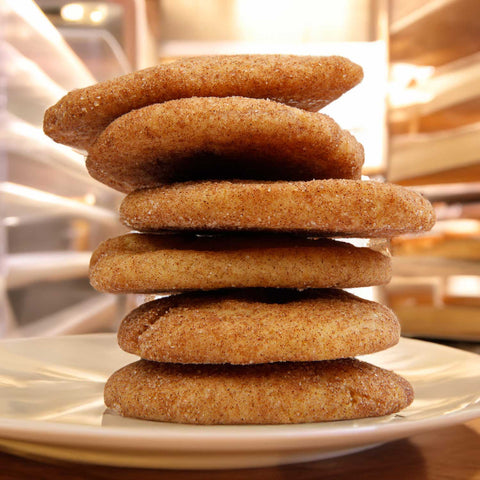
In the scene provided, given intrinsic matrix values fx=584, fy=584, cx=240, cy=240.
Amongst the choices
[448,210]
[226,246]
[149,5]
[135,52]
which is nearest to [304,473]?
[226,246]

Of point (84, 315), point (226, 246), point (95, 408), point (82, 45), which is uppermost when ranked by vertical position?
point (82, 45)

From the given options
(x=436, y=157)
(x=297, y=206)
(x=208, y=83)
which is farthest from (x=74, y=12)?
(x=297, y=206)

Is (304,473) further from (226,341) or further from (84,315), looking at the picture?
(84,315)

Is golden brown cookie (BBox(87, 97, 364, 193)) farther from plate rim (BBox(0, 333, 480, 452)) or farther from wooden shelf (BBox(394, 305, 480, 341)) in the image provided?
wooden shelf (BBox(394, 305, 480, 341))

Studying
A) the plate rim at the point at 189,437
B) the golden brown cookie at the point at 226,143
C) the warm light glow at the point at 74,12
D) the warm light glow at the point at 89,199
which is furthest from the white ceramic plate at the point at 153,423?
the warm light glow at the point at 74,12

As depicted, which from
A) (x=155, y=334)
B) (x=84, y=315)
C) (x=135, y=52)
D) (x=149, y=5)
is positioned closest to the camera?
(x=155, y=334)

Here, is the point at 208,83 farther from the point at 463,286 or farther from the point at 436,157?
the point at 463,286

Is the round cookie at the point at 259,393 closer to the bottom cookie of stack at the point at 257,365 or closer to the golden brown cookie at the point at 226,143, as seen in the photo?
the bottom cookie of stack at the point at 257,365
